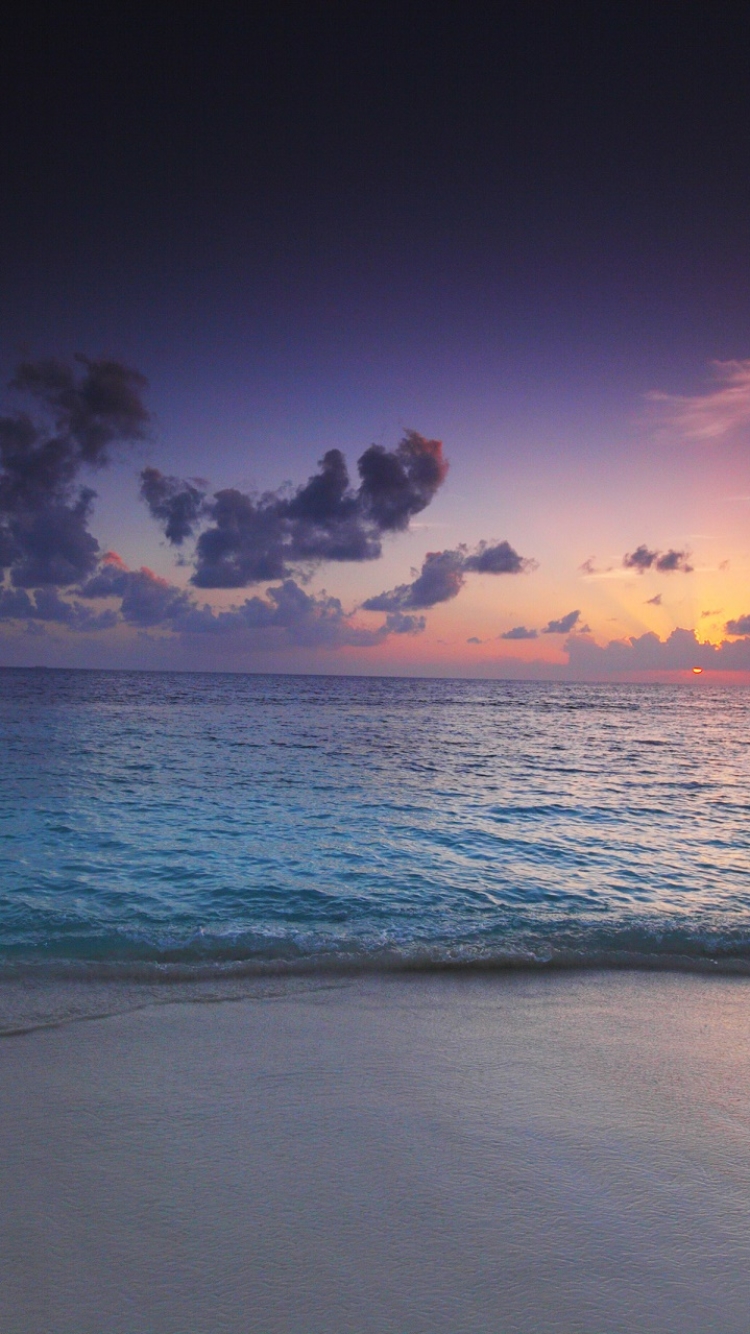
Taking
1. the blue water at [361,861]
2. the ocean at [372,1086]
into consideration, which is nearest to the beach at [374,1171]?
the ocean at [372,1086]

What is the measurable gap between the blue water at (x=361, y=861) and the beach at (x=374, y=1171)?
199 centimetres

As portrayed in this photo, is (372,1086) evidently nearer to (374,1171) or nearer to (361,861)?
(374,1171)

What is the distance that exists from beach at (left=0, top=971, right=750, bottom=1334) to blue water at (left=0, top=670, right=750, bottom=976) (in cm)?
199

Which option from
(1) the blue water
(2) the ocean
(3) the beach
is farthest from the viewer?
(1) the blue water

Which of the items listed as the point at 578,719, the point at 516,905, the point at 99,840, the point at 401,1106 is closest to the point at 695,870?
Result: the point at 516,905

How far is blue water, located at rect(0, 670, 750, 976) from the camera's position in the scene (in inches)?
331

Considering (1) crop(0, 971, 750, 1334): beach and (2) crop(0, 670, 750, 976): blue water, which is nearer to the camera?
(1) crop(0, 971, 750, 1334): beach

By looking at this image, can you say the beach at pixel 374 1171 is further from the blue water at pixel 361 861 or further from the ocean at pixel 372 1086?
the blue water at pixel 361 861

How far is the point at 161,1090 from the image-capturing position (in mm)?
4977

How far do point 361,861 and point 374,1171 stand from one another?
8493 millimetres

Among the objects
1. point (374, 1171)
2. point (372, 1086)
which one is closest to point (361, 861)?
point (372, 1086)

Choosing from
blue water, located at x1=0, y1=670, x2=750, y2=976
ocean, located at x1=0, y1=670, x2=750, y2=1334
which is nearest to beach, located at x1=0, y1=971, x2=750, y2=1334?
ocean, located at x1=0, y1=670, x2=750, y2=1334

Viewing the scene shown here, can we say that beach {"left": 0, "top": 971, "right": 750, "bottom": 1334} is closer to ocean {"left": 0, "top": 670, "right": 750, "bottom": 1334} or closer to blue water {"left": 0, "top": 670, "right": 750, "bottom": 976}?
ocean {"left": 0, "top": 670, "right": 750, "bottom": 1334}

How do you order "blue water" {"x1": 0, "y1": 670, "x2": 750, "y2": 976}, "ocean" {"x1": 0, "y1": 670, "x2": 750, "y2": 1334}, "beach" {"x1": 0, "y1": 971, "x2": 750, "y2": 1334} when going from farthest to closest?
"blue water" {"x1": 0, "y1": 670, "x2": 750, "y2": 976} < "ocean" {"x1": 0, "y1": 670, "x2": 750, "y2": 1334} < "beach" {"x1": 0, "y1": 971, "x2": 750, "y2": 1334}
